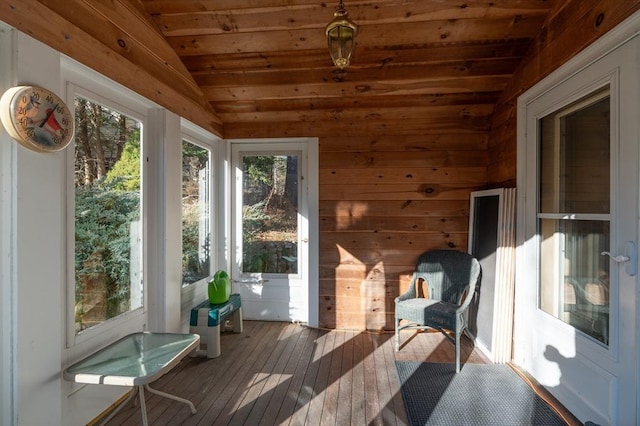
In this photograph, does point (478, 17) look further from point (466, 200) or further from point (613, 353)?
point (613, 353)

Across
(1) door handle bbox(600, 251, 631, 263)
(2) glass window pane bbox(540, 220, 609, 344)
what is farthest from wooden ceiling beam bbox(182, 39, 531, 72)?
(1) door handle bbox(600, 251, 631, 263)

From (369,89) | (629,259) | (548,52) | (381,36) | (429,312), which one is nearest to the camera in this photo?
(629,259)

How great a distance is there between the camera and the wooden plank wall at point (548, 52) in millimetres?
1718

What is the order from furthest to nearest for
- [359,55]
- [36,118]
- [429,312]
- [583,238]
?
1. [429,312]
2. [359,55]
3. [583,238]
4. [36,118]

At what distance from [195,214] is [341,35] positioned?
7.48 ft

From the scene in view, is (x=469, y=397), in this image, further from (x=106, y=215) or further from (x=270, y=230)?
(x=106, y=215)

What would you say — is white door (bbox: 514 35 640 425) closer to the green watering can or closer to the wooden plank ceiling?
the wooden plank ceiling

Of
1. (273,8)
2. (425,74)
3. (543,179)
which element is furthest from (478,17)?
(273,8)

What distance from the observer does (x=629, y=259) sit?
1577mm

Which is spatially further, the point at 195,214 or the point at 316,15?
the point at 195,214

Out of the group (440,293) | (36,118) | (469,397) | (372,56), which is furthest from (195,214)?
(469,397)

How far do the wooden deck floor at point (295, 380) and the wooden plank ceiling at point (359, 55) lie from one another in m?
2.26

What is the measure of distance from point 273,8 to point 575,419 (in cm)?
331

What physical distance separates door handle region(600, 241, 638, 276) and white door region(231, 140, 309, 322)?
8.44ft
